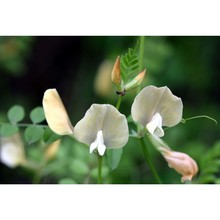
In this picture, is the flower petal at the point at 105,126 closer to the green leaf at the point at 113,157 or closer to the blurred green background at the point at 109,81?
the green leaf at the point at 113,157

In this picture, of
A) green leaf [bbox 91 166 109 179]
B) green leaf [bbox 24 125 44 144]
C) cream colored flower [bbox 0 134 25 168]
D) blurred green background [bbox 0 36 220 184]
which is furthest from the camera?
blurred green background [bbox 0 36 220 184]

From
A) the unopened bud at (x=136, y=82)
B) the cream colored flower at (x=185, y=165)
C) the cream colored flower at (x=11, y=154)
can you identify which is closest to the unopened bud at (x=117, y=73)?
the unopened bud at (x=136, y=82)

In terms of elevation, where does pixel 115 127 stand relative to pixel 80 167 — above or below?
above

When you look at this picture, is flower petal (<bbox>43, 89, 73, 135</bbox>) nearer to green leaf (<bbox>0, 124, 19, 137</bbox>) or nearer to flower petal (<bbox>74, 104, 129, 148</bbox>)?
flower petal (<bbox>74, 104, 129, 148</bbox>)

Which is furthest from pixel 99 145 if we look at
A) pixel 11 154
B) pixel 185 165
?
pixel 11 154

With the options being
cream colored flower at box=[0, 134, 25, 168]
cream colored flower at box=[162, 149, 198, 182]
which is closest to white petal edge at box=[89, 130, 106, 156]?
cream colored flower at box=[162, 149, 198, 182]

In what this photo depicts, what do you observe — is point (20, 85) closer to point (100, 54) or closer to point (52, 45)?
point (52, 45)

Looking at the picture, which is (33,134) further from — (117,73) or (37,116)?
(117,73)
